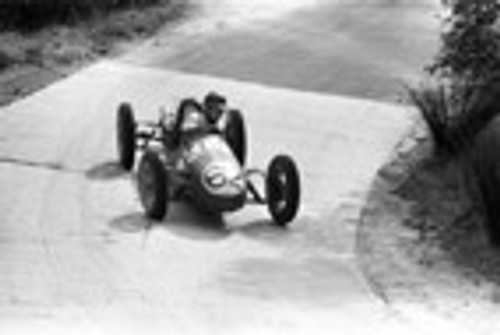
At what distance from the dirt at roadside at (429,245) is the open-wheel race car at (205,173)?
3.26 ft

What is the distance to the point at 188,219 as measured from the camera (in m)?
14.8

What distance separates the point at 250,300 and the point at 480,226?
3483mm

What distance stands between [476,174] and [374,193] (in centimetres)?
164

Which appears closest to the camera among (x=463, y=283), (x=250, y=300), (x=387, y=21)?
(x=250, y=300)

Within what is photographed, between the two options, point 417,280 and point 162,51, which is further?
point 162,51

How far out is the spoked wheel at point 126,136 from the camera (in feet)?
52.2

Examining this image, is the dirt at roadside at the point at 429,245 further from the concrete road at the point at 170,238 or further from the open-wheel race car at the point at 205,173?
the open-wheel race car at the point at 205,173

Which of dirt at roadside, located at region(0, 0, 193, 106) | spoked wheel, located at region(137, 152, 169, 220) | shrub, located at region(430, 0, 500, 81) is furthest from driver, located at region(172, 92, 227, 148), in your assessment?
dirt at roadside, located at region(0, 0, 193, 106)

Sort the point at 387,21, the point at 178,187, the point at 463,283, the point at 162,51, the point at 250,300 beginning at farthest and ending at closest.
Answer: the point at 387,21 < the point at 162,51 < the point at 178,187 < the point at 463,283 < the point at 250,300

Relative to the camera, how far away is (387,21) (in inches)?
987

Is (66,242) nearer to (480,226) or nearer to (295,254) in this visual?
(295,254)

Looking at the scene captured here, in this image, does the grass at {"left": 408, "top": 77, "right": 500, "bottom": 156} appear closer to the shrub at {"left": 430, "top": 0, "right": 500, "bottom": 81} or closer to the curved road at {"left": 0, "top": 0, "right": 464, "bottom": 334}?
the shrub at {"left": 430, "top": 0, "right": 500, "bottom": 81}

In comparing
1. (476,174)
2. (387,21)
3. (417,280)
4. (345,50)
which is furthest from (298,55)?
(417,280)

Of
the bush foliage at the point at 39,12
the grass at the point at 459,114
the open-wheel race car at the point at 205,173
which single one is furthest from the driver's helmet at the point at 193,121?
the bush foliage at the point at 39,12
